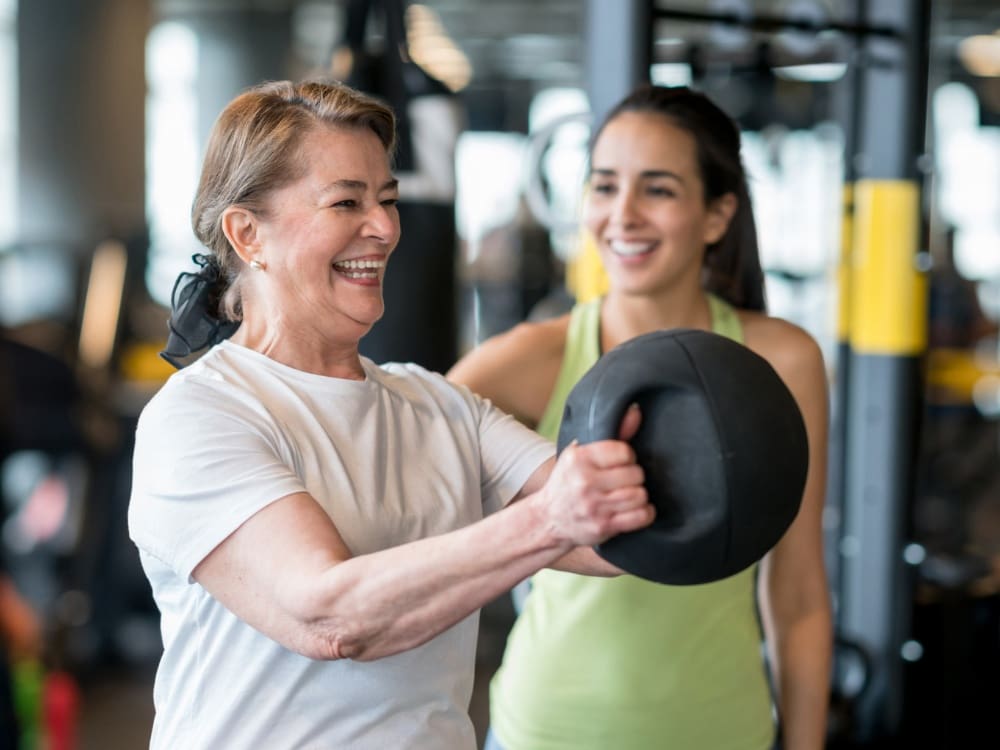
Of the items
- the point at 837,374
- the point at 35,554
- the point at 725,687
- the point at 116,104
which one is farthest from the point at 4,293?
the point at 725,687

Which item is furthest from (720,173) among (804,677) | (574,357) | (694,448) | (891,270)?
(891,270)

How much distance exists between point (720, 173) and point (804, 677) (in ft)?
2.25

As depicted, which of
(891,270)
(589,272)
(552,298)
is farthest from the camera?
(552,298)

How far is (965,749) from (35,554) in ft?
10.9

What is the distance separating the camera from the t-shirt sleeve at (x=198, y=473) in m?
1.11

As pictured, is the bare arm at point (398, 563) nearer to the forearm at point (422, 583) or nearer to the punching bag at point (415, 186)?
the forearm at point (422, 583)

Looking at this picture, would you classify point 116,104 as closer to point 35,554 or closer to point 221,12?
point 35,554

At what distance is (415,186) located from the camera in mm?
2381

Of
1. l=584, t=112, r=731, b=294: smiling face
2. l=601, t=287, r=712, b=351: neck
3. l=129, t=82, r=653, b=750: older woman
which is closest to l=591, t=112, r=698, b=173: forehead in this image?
l=584, t=112, r=731, b=294: smiling face

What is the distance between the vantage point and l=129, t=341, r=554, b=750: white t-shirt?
1134 mm

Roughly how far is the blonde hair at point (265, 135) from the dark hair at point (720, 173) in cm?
56

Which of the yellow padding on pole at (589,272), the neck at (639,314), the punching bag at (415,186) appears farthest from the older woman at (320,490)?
the punching bag at (415,186)

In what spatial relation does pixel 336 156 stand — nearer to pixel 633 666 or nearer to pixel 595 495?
pixel 595 495

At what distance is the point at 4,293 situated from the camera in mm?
6973
